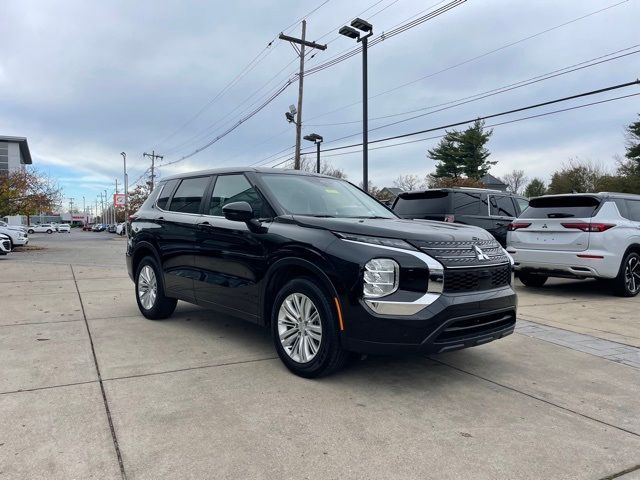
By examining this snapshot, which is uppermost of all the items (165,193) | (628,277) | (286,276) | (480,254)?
(165,193)

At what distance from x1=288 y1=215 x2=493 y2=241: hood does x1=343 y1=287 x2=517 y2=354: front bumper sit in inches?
19.5

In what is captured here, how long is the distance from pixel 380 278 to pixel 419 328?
45cm

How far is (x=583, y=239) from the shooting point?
8.06 m

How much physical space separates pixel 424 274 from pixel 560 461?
142cm

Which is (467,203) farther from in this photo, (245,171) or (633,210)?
(245,171)

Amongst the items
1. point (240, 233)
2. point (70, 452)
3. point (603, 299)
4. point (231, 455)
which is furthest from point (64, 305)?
point (603, 299)

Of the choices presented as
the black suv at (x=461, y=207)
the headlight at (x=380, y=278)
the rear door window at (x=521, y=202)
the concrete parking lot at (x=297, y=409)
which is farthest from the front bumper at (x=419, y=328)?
the rear door window at (x=521, y=202)

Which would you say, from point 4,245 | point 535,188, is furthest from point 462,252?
point 535,188

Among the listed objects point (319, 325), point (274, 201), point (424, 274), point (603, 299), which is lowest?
point (603, 299)

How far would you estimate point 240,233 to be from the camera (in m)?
4.67

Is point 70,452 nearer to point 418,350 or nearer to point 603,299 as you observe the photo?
point 418,350

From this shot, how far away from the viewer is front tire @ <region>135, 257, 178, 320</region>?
6.04 metres

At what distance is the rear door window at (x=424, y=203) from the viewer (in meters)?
10.5

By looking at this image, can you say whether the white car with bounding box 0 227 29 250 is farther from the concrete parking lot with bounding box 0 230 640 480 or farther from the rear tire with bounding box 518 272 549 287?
Answer: the rear tire with bounding box 518 272 549 287
